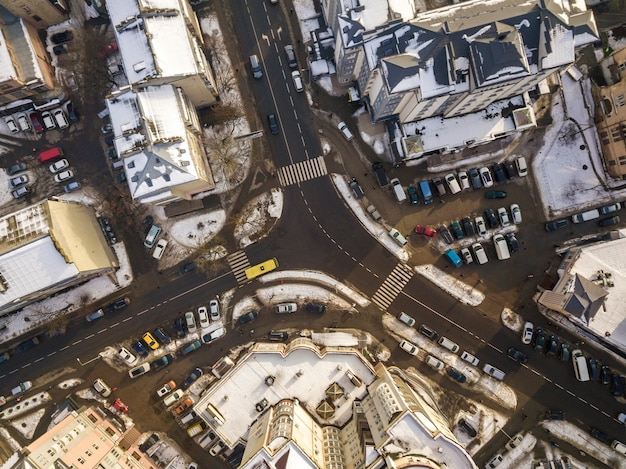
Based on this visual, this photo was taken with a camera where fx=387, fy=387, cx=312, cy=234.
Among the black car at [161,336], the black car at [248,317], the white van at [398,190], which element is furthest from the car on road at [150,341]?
the white van at [398,190]

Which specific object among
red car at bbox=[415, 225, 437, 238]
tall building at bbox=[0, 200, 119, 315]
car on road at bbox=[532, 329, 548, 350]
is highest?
tall building at bbox=[0, 200, 119, 315]

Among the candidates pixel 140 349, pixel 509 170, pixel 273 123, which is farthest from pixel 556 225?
pixel 140 349

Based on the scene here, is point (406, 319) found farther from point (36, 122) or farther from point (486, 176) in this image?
point (36, 122)

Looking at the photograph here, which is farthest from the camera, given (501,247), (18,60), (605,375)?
(501,247)

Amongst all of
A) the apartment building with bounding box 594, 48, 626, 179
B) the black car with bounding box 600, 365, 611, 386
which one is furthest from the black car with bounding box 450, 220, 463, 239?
the black car with bounding box 600, 365, 611, 386

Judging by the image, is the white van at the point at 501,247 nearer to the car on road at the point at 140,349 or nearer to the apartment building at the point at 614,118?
the apartment building at the point at 614,118

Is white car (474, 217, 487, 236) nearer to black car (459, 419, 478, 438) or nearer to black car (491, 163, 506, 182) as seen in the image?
black car (491, 163, 506, 182)
